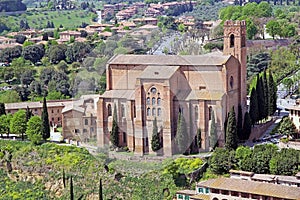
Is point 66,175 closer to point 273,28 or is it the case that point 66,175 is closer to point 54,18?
point 273,28

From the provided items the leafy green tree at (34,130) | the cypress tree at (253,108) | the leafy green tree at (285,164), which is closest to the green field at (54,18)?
the leafy green tree at (34,130)

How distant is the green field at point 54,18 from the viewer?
4238cm

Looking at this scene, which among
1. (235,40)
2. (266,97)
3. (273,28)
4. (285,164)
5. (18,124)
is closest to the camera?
(285,164)

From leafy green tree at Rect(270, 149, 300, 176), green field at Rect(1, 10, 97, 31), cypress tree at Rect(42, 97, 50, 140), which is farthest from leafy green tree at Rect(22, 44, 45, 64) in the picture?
leafy green tree at Rect(270, 149, 300, 176)

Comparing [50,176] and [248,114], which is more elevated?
[248,114]

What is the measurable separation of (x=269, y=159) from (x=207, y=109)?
73.8 inches

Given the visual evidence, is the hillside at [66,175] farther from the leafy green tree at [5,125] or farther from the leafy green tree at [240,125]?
the leafy green tree at [240,125]

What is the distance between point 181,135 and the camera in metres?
15.8

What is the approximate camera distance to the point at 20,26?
40969 millimetres

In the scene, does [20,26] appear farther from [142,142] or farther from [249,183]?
[249,183]

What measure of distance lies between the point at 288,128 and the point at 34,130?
19.3 ft

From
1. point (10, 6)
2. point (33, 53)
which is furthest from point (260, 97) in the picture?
point (10, 6)

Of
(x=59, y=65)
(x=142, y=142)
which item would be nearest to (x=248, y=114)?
(x=142, y=142)

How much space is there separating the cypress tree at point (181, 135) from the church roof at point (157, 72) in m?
0.87
